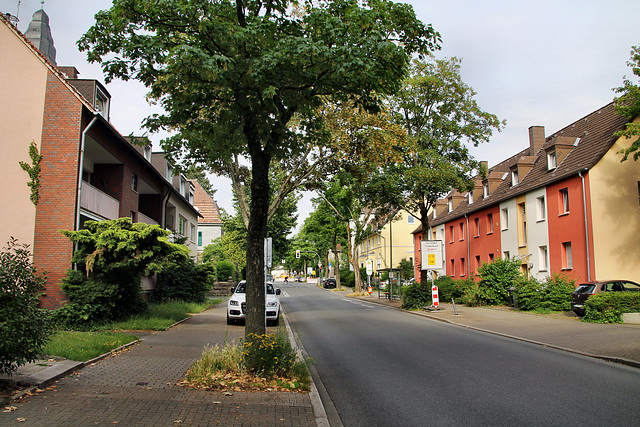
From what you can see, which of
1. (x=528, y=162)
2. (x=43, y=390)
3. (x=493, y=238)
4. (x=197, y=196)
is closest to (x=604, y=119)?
(x=528, y=162)

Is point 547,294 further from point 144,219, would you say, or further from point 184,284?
point 144,219

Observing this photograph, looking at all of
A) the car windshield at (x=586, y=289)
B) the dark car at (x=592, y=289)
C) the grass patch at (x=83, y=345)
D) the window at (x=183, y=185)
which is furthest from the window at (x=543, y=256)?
the window at (x=183, y=185)

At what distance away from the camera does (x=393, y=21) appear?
8031 millimetres

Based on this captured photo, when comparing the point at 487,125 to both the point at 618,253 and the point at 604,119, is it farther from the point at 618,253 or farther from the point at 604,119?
the point at 618,253

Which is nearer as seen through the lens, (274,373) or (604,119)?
(274,373)

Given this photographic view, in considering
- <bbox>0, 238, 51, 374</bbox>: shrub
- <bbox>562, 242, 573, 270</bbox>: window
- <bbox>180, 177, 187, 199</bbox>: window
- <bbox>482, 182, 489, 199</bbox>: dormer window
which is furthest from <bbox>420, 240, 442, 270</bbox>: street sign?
<bbox>0, 238, 51, 374</bbox>: shrub

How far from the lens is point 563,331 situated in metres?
15.3

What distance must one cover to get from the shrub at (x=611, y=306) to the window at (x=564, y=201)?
8.16 meters

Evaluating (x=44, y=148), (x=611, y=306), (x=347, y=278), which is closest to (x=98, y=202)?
(x=44, y=148)

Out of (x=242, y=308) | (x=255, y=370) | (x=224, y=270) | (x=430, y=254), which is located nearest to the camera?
(x=255, y=370)

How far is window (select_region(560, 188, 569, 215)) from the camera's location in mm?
25234

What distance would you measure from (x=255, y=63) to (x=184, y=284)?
20.8 meters

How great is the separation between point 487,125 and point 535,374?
18.4 meters

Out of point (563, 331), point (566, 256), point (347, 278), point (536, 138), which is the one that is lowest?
point (563, 331)
